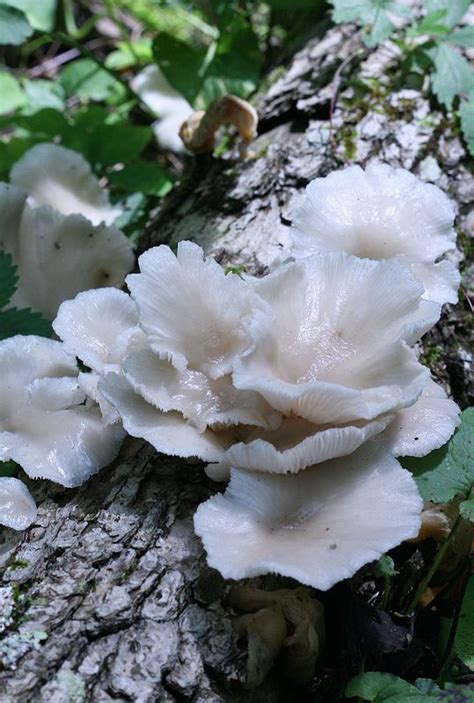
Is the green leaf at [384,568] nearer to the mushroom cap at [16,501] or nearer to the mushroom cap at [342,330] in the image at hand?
the mushroom cap at [342,330]

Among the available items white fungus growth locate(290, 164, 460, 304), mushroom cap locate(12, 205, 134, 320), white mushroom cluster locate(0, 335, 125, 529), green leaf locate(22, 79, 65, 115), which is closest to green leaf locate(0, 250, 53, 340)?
white mushroom cluster locate(0, 335, 125, 529)

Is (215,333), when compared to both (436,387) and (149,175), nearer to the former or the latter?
(436,387)

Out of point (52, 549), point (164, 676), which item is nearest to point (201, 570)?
point (164, 676)

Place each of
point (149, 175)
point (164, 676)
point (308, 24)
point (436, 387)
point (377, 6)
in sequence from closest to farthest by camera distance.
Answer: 1. point (164, 676)
2. point (436, 387)
3. point (377, 6)
4. point (149, 175)
5. point (308, 24)

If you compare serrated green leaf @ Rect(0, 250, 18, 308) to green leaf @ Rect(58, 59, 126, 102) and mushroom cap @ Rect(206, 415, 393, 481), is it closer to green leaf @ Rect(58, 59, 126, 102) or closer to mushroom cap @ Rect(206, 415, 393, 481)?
mushroom cap @ Rect(206, 415, 393, 481)

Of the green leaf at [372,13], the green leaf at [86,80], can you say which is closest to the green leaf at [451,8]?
the green leaf at [372,13]

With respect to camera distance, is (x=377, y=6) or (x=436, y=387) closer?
(x=436, y=387)
